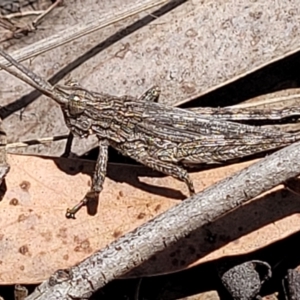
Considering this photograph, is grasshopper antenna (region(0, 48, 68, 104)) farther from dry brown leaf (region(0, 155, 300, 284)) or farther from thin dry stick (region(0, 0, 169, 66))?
dry brown leaf (region(0, 155, 300, 284))

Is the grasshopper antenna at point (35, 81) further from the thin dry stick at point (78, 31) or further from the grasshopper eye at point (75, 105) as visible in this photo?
the thin dry stick at point (78, 31)

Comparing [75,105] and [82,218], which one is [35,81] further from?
[82,218]

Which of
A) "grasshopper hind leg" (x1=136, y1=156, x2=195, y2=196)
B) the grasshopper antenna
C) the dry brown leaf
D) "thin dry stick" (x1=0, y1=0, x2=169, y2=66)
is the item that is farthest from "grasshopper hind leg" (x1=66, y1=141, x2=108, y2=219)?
"thin dry stick" (x1=0, y1=0, x2=169, y2=66)

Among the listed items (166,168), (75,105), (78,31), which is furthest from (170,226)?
(78,31)

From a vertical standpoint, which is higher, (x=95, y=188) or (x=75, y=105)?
(x=75, y=105)

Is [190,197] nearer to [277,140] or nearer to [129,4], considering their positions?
[277,140]

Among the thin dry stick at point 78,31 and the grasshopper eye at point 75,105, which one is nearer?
the grasshopper eye at point 75,105

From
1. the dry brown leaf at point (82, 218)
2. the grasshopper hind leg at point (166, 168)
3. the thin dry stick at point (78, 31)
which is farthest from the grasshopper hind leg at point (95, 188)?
the thin dry stick at point (78, 31)
